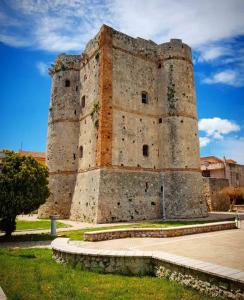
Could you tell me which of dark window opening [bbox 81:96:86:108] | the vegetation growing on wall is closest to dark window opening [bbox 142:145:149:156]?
the vegetation growing on wall

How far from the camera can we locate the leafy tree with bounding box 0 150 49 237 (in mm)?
12008

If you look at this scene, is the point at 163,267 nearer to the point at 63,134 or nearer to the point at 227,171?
the point at 63,134

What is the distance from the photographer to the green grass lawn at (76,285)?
16.7 feet

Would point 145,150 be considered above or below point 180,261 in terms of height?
above

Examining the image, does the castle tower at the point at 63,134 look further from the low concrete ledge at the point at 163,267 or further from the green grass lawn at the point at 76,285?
the green grass lawn at the point at 76,285

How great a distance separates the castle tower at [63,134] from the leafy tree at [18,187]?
10520 millimetres

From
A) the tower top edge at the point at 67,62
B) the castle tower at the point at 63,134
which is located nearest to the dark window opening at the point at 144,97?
the castle tower at the point at 63,134

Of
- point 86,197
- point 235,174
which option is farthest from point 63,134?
point 235,174

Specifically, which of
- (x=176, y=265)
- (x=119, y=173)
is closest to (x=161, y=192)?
(x=119, y=173)

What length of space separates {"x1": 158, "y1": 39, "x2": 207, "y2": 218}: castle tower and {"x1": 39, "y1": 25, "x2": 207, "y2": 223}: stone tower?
0.08 m

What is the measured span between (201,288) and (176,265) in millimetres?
703

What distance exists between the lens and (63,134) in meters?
24.9

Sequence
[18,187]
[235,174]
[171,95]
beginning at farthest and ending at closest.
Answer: [235,174], [171,95], [18,187]

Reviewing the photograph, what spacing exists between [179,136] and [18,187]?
47.9 feet
